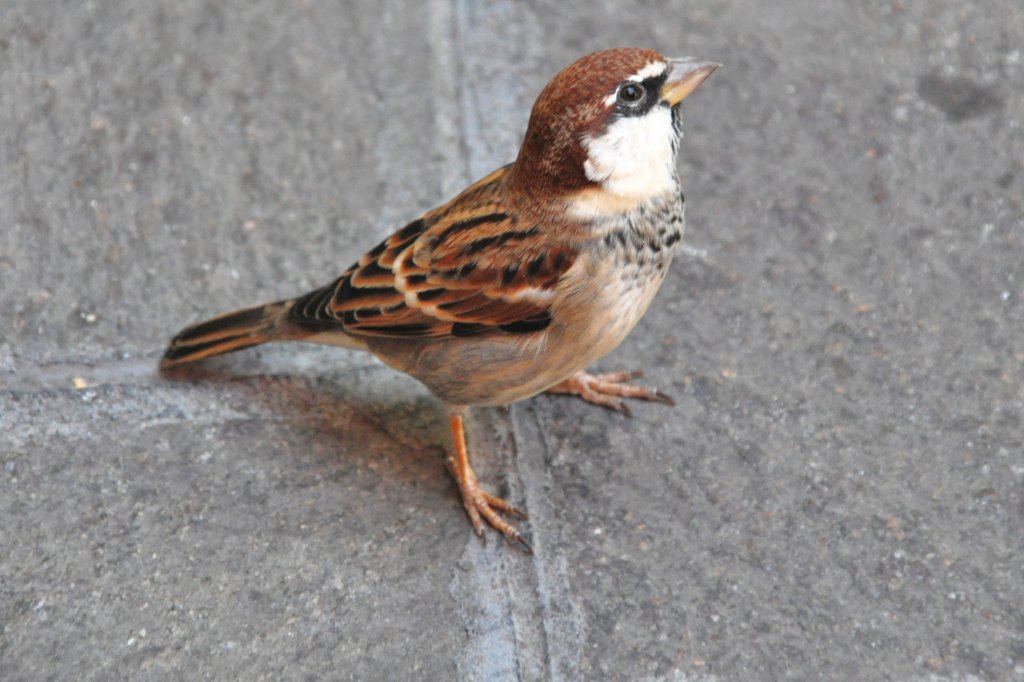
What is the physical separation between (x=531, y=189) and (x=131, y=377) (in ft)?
3.41

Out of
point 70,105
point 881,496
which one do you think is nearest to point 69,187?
point 70,105

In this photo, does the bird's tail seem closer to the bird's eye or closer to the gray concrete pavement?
the gray concrete pavement

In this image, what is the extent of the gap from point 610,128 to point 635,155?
9cm

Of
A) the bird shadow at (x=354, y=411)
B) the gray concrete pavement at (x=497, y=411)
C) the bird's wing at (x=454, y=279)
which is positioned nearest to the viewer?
the gray concrete pavement at (x=497, y=411)

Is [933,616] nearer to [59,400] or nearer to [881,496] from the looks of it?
[881,496]

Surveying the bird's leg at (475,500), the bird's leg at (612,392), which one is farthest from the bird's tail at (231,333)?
the bird's leg at (612,392)

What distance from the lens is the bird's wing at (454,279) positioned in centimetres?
255

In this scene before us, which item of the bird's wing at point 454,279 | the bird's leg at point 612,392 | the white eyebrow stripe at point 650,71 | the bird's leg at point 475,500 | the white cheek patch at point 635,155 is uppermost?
the white eyebrow stripe at point 650,71

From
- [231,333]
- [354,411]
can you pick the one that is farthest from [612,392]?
[231,333]

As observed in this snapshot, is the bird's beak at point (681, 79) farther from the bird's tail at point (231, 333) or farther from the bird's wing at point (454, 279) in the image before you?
the bird's tail at point (231, 333)

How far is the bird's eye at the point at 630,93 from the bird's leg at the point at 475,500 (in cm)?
81

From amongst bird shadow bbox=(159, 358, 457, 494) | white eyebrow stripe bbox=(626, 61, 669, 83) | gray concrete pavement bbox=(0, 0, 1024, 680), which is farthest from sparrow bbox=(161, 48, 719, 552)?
gray concrete pavement bbox=(0, 0, 1024, 680)

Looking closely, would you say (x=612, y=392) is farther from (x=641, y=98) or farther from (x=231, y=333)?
(x=231, y=333)

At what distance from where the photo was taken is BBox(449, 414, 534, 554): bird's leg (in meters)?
2.57
